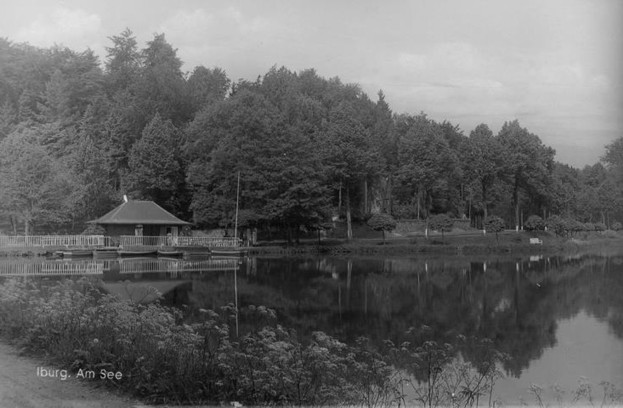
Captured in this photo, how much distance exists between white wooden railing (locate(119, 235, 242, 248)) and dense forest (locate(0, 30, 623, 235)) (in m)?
1.54

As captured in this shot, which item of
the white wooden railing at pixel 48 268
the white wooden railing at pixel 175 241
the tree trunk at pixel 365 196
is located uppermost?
the tree trunk at pixel 365 196

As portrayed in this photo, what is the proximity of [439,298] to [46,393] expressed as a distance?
12.7 metres

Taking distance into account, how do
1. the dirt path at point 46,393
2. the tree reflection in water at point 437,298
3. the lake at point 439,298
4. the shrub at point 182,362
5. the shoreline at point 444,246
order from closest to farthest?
the dirt path at point 46,393 → the shrub at point 182,362 → the lake at point 439,298 → the tree reflection in water at point 437,298 → the shoreline at point 444,246

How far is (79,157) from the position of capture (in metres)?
31.1

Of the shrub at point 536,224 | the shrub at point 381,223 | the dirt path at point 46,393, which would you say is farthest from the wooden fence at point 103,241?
the dirt path at point 46,393

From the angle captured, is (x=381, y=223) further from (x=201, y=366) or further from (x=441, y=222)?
(x=201, y=366)

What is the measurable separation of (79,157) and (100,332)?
89.2ft

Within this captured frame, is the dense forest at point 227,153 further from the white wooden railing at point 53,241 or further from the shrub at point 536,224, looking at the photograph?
the shrub at point 536,224

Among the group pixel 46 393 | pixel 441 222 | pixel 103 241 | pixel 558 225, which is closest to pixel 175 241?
pixel 103 241

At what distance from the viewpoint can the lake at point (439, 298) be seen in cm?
883

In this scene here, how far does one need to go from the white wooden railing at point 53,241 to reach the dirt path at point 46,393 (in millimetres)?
23630

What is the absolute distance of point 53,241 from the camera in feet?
92.3

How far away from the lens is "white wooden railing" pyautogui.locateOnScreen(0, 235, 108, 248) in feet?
87.9

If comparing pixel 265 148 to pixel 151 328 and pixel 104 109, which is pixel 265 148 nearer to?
pixel 104 109
